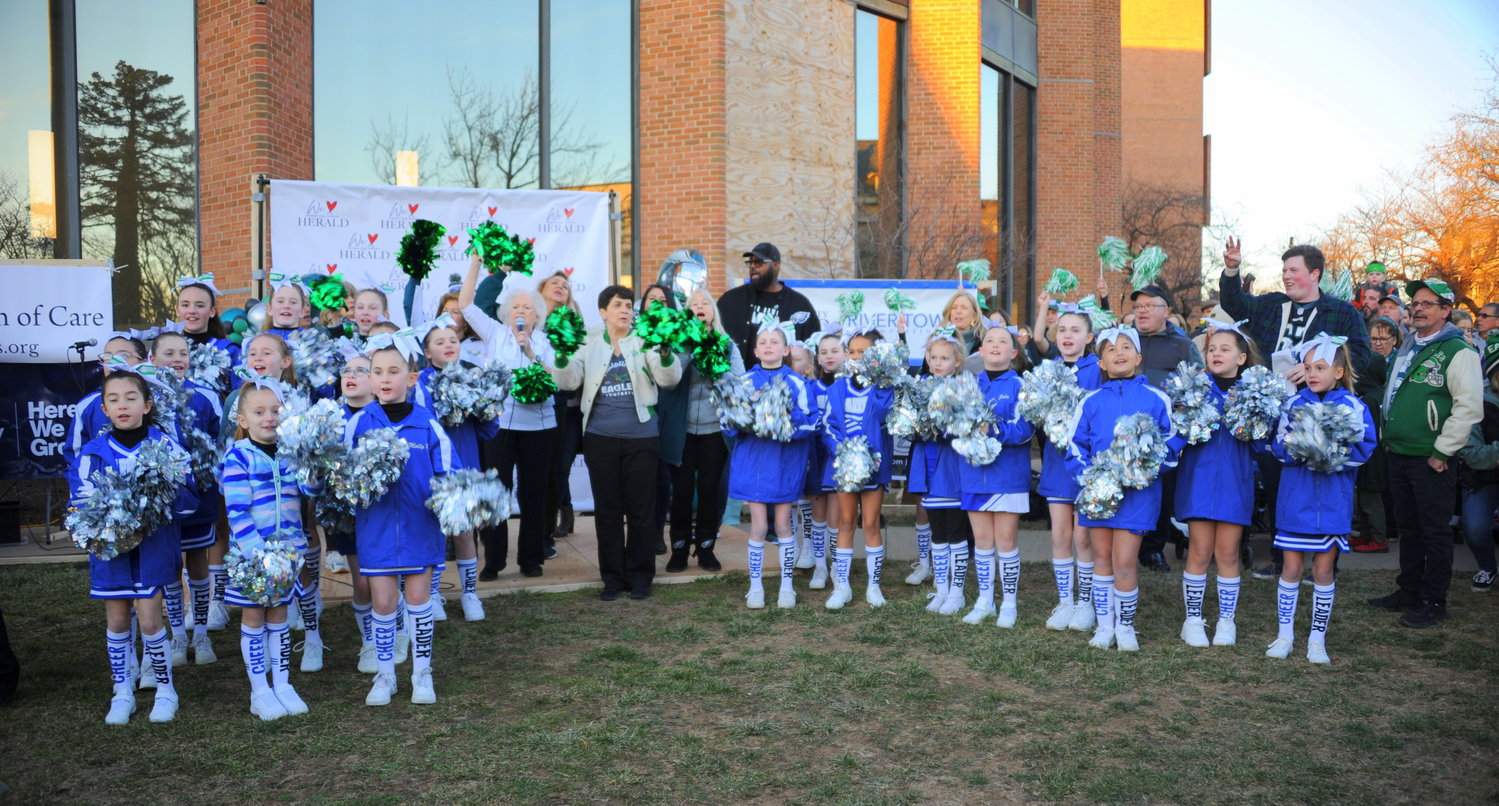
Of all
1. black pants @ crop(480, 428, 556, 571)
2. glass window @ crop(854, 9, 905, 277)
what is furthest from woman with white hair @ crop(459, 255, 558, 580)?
glass window @ crop(854, 9, 905, 277)

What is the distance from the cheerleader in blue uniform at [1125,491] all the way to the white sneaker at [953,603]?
3.29ft

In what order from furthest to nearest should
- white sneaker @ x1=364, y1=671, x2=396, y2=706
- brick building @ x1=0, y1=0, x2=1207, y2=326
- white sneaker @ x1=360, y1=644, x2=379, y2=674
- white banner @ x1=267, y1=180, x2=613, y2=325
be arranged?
1. brick building @ x1=0, y1=0, x2=1207, y2=326
2. white banner @ x1=267, y1=180, x2=613, y2=325
3. white sneaker @ x1=360, y1=644, x2=379, y2=674
4. white sneaker @ x1=364, y1=671, x2=396, y2=706

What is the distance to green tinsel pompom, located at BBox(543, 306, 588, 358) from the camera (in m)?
6.96

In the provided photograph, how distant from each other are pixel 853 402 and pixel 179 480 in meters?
4.07

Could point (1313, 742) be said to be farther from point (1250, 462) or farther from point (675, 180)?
point (675, 180)

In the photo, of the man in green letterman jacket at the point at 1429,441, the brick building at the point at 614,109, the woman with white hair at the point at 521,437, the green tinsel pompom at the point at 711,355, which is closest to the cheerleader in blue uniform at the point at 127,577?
the woman with white hair at the point at 521,437

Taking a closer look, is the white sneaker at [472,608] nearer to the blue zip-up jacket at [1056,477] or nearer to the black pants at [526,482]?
the black pants at [526,482]

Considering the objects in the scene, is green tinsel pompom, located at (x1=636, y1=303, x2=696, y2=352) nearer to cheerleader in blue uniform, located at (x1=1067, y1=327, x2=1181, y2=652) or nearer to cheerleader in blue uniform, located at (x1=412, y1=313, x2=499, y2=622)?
cheerleader in blue uniform, located at (x1=412, y1=313, x2=499, y2=622)

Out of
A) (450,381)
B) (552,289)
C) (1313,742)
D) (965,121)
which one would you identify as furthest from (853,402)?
(965,121)

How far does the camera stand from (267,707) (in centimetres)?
514

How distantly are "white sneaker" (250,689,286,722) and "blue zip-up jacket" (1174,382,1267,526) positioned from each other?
15.8 ft

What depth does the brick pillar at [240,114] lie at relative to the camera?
11.5 meters

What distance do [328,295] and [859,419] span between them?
144 inches

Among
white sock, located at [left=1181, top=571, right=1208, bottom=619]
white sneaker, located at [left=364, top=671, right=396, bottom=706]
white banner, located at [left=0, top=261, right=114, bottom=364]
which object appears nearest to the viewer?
white sneaker, located at [left=364, top=671, right=396, bottom=706]
